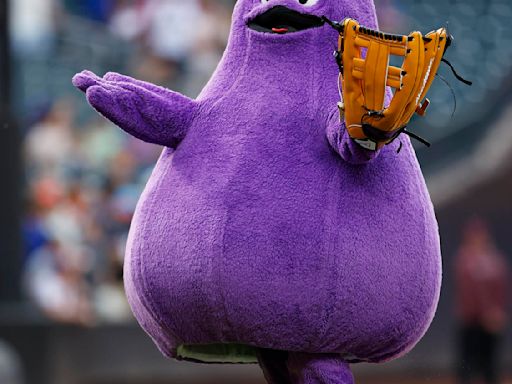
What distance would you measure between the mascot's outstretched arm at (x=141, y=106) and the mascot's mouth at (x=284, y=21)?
18 centimetres

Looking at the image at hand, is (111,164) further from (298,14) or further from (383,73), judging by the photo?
(383,73)

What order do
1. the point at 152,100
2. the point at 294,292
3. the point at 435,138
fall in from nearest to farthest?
the point at 294,292, the point at 152,100, the point at 435,138

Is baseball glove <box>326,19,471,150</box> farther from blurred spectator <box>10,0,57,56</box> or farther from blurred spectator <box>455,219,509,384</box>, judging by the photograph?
blurred spectator <box>10,0,57,56</box>

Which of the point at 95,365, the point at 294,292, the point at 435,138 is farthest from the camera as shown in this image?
the point at 435,138

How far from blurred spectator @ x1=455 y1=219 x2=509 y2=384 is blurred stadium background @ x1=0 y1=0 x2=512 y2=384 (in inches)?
38.4

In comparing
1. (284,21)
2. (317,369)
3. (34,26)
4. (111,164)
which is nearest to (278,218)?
(317,369)

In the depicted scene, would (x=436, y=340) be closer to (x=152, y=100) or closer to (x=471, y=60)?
(x=471, y=60)

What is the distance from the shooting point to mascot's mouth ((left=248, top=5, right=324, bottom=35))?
1941mm

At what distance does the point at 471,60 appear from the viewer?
26.2ft

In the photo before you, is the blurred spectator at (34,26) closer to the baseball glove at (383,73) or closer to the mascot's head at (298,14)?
the mascot's head at (298,14)

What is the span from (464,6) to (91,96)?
6455mm

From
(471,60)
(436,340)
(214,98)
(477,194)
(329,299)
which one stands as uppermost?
(214,98)

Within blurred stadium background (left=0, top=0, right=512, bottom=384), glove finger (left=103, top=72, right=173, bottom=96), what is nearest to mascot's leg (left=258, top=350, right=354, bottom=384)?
glove finger (left=103, top=72, right=173, bottom=96)

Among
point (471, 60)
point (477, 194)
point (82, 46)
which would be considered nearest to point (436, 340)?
point (477, 194)
